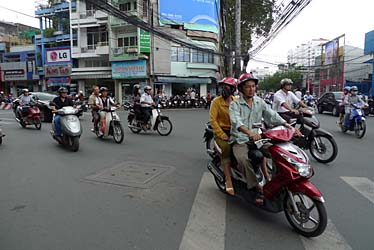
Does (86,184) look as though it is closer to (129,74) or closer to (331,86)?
(129,74)

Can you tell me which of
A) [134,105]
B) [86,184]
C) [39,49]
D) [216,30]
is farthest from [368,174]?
[39,49]

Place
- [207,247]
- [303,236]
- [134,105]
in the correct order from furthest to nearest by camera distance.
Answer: [134,105] → [303,236] → [207,247]

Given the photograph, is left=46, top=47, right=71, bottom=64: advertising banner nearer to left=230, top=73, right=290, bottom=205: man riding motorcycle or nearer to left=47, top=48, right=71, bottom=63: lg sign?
left=47, top=48, right=71, bottom=63: lg sign

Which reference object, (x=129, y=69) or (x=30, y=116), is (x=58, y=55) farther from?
(x=30, y=116)

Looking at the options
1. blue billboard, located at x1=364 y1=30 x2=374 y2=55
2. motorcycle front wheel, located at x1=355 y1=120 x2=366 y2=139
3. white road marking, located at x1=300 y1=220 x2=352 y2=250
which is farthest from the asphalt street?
blue billboard, located at x1=364 y1=30 x2=374 y2=55

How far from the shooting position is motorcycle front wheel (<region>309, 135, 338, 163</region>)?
5.83 m

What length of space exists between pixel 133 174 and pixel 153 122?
4.49m

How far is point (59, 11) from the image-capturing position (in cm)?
3334

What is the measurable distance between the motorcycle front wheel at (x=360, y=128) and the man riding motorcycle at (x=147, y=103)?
6.39m

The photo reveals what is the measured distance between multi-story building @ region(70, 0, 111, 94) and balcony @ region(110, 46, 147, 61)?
1365 mm

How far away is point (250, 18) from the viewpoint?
27297 mm

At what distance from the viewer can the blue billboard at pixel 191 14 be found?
2683 cm

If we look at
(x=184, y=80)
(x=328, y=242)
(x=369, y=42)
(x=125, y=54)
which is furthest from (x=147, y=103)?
(x=369, y=42)

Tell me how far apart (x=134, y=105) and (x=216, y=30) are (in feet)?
72.0
